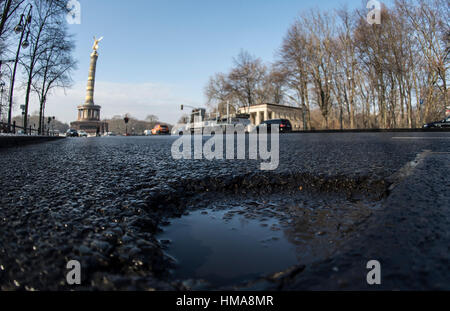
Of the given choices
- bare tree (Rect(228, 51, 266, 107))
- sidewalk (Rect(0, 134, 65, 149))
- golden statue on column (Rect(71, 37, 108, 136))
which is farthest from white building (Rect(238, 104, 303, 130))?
golden statue on column (Rect(71, 37, 108, 136))

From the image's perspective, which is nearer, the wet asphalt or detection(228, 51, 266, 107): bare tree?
the wet asphalt

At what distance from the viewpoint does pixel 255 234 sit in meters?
1.30

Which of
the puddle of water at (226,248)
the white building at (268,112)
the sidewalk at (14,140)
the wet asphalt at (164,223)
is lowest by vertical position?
the puddle of water at (226,248)

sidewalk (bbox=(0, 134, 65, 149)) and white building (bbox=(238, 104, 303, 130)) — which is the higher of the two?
white building (bbox=(238, 104, 303, 130))

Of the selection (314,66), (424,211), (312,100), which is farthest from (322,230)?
(312,100)

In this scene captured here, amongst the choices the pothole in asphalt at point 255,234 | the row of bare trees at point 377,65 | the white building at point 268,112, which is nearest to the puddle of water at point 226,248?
the pothole in asphalt at point 255,234

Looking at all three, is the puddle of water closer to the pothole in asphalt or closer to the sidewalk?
the pothole in asphalt

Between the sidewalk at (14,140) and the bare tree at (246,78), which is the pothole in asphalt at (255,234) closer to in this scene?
the sidewalk at (14,140)

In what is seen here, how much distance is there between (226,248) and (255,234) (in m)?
0.20

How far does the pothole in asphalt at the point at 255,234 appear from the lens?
0.97 m

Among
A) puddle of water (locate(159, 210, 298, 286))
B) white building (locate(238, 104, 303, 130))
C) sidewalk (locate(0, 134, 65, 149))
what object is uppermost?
white building (locate(238, 104, 303, 130))

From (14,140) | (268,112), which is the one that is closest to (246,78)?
(268,112)

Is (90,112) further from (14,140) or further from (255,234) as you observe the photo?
(255,234)

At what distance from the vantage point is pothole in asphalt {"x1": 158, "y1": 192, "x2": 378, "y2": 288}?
97 cm
